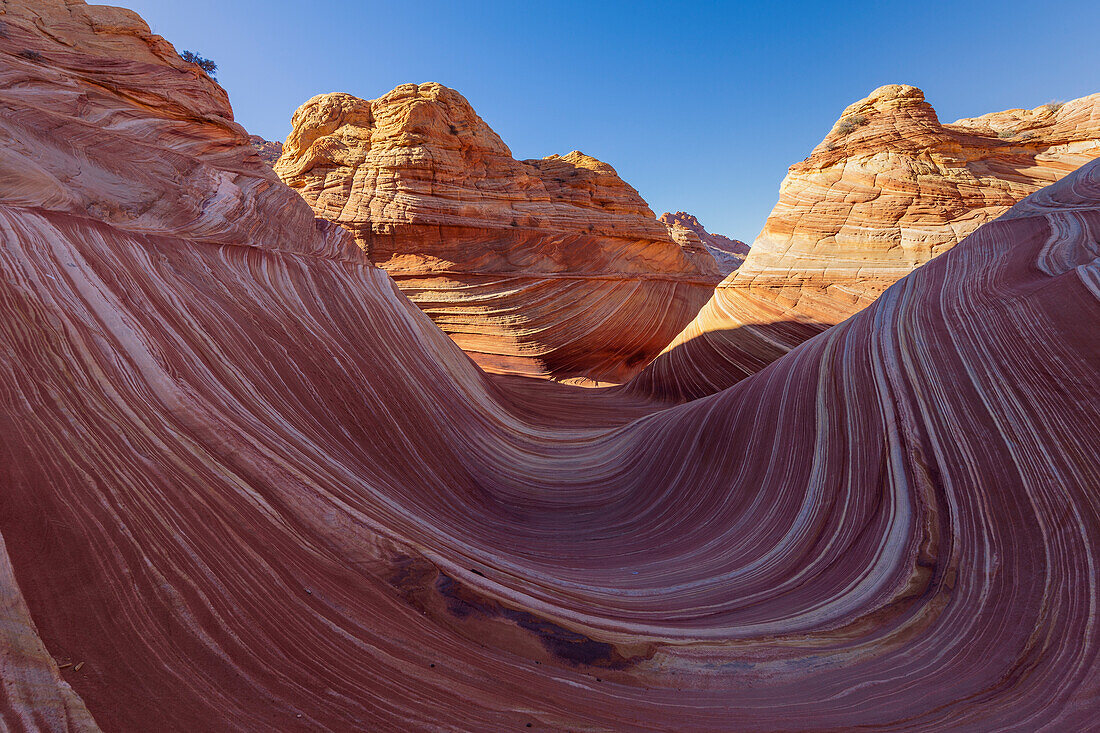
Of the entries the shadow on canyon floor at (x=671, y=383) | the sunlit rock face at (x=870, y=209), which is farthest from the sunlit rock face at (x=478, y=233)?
the sunlit rock face at (x=870, y=209)

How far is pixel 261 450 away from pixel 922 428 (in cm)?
342

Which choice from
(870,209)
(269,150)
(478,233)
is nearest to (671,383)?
(870,209)

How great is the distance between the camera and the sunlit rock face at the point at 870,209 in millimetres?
7959

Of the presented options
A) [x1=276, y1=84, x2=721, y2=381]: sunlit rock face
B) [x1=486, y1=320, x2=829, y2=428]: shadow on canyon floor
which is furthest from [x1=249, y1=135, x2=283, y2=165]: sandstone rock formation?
[x1=486, y1=320, x2=829, y2=428]: shadow on canyon floor

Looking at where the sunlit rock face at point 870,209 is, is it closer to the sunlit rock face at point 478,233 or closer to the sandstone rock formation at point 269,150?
the sunlit rock face at point 478,233

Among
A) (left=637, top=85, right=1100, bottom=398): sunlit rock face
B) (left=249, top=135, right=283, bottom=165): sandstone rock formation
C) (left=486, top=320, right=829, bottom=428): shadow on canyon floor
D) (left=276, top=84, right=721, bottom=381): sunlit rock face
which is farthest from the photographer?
(left=249, top=135, right=283, bottom=165): sandstone rock formation

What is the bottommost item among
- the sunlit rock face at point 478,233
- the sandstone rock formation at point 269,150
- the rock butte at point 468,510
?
the rock butte at point 468,510

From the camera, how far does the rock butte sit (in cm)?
135

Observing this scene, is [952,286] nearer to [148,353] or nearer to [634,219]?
[148,353]

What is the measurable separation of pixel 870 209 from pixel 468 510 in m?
8.36

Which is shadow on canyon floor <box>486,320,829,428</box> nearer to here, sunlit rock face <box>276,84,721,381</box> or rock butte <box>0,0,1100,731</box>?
rock butte <box>0,0,1100,731</box>

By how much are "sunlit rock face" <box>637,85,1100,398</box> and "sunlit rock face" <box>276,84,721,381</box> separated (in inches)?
170

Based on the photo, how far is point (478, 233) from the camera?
1299 cm

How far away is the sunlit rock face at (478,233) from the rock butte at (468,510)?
780 centimetres
